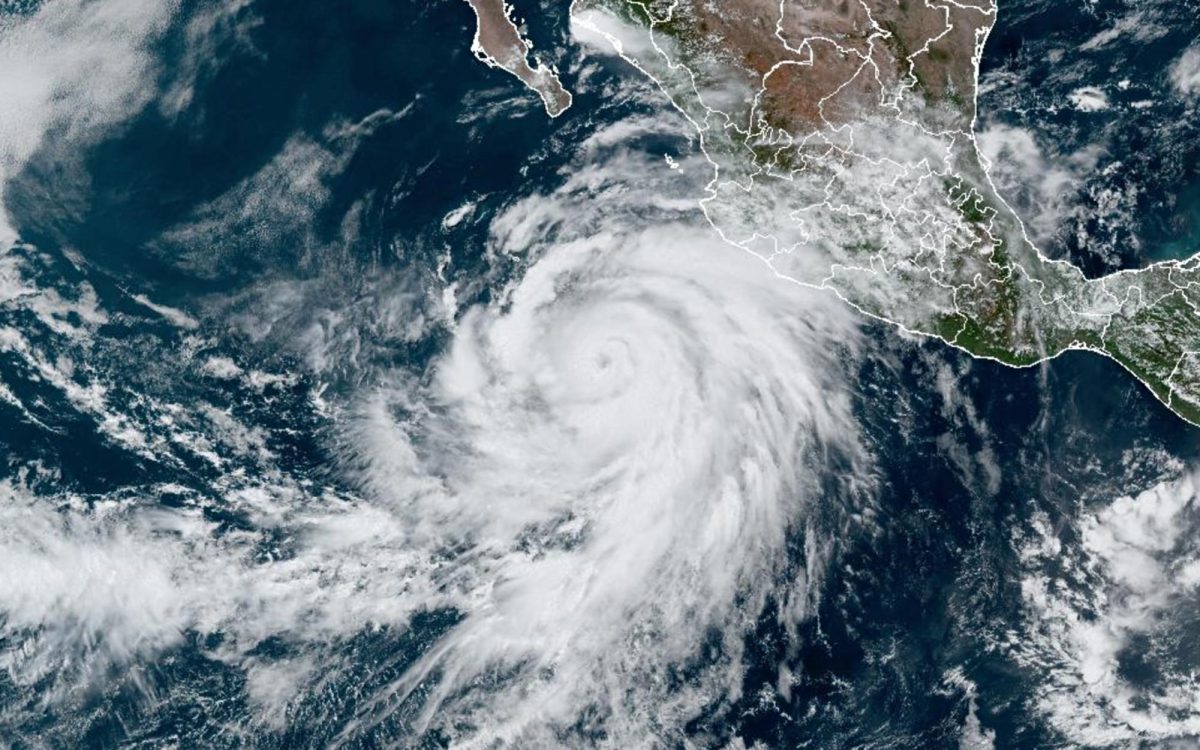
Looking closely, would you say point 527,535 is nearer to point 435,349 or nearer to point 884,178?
point 435,349

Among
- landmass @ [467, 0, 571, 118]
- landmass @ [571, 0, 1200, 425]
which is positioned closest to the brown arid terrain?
landmass @ [571, 0, 1200, 425]

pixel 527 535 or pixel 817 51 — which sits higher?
pixel 817 51

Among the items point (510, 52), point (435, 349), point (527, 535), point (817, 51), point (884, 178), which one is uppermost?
point (817, 51)

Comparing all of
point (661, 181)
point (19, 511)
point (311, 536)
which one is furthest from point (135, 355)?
point (661, 181)

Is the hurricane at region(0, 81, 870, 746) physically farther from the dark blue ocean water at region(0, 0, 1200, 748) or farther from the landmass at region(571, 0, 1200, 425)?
the landmass at region(571, 0, 1200, 425)

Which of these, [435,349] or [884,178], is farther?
[884,178]

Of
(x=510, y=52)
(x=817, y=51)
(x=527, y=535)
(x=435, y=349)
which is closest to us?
(x=527, y=535)

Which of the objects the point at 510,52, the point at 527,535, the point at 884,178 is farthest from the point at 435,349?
the point at 884,178
